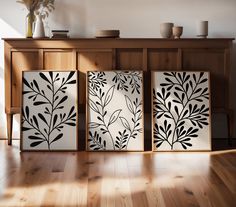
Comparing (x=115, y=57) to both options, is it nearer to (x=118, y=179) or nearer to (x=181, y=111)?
(x=181, y=111)

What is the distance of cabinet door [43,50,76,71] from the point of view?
436 cm

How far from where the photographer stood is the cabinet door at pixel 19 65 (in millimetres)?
4355

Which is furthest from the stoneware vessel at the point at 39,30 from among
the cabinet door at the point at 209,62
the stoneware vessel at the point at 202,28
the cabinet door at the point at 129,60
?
the stoneware vessel at the point at 202,28

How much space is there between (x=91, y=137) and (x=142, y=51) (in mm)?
978

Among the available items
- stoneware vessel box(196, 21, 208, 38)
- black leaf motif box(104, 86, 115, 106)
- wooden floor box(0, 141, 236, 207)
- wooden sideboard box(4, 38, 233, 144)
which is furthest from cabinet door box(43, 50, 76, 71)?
stoneware vessel box(196, 21, 208, 38)

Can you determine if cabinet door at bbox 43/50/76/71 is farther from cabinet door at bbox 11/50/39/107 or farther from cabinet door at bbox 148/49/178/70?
cabinet door at bbox 148/49/178/70

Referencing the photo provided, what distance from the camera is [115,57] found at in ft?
14.3

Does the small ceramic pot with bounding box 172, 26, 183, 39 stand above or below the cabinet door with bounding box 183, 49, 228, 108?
above

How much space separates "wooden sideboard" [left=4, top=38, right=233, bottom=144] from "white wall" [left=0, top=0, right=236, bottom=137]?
439mm

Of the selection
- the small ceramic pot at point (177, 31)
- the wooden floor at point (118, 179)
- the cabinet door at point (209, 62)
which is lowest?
the wooden floor at point (118, 179)

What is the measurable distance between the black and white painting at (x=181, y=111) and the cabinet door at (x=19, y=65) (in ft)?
3.88

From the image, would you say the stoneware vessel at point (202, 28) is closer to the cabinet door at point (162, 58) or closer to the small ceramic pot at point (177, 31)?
the small ceramic pot at point (177, 31)

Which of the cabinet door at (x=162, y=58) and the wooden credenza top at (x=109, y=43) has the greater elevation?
the wooden credenza top at (x=109, y=43)

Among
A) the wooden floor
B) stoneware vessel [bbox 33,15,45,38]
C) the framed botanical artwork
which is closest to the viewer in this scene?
the wooden floor
